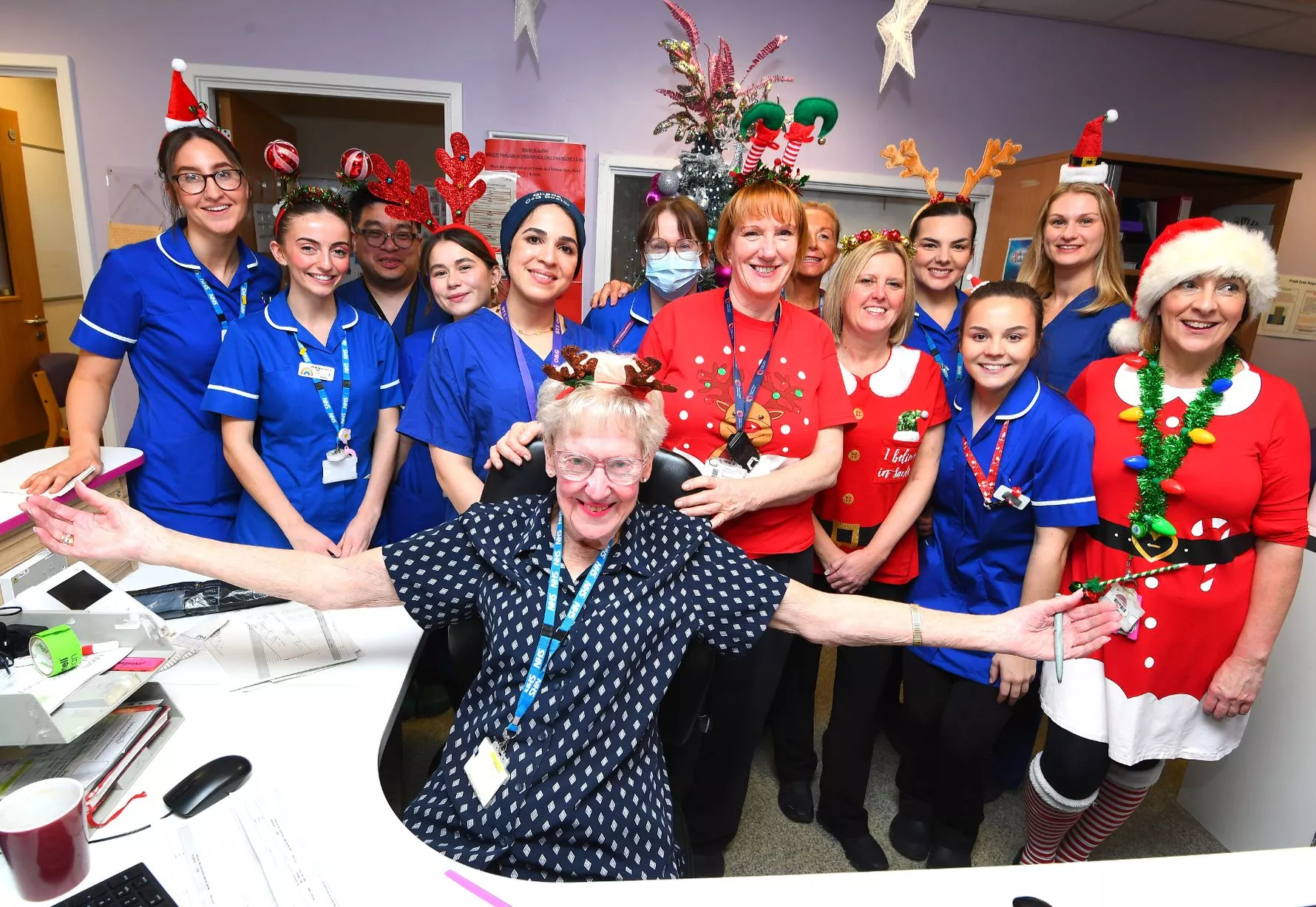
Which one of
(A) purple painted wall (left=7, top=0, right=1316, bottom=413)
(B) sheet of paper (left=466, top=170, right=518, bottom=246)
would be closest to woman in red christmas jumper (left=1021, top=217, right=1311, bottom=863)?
(A) purple painted wall (left=7, top=0, right=1316, bottom=413)

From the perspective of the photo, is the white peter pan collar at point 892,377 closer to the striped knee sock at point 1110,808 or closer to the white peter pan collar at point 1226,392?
the white peter pan collar at point 1226,392

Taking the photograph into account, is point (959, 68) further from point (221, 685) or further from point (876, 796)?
point (221, 685)

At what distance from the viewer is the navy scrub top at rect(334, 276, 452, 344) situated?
2.62 meters

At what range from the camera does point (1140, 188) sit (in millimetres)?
4379

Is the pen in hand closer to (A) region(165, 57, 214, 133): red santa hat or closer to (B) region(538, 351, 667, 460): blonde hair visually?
(B) region(538, 351, 667, 460): blonde hair

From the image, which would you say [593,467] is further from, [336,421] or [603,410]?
[336,421]

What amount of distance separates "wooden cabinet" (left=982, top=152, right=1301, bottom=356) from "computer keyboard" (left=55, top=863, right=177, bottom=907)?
4.08 meters

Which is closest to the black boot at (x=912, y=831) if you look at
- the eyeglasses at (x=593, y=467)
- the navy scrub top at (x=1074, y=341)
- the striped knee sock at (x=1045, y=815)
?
the striped knee sock at (x=1045, y=815)

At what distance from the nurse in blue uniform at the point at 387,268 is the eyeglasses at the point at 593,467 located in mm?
1384

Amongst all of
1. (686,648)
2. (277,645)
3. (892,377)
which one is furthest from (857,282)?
(277,645)

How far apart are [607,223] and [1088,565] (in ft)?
10.5

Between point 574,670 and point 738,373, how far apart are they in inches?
34.8

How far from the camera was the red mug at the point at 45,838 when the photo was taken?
3.02 feet

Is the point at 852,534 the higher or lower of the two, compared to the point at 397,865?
higher
